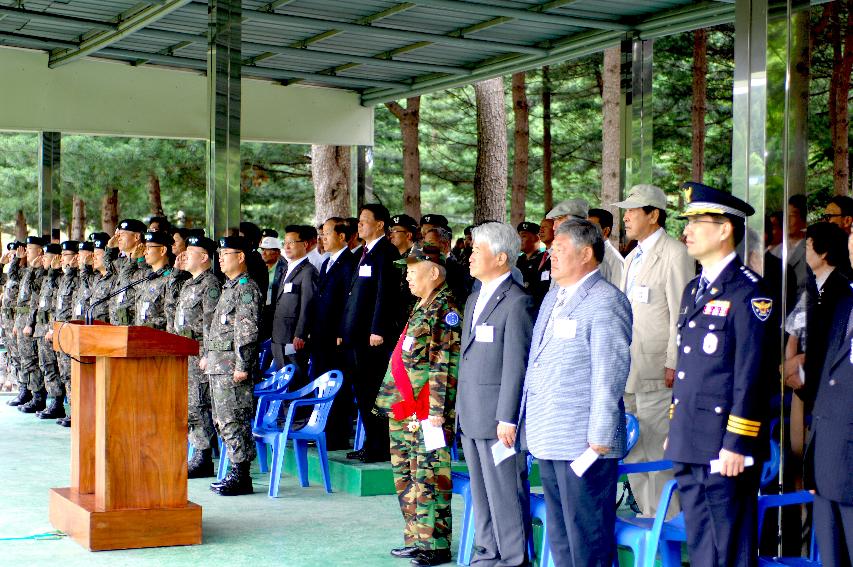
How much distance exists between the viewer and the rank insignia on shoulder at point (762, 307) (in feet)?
13.3

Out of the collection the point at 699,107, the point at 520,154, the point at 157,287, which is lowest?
the point at 157,287

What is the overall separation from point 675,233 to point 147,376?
21869 mm

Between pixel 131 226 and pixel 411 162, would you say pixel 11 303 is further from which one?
pixel 411 162

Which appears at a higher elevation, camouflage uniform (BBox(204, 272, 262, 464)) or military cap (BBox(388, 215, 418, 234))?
military cap (BBox(388, 215, 418, 234))

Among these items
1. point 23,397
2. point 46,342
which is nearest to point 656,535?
point 46,342

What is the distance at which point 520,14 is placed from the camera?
9.45 metres

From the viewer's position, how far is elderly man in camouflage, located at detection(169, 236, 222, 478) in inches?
313

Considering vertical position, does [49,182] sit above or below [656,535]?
above

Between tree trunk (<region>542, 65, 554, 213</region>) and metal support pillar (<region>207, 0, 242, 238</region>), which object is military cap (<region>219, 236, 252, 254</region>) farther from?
tree trunk (<region>542, 65, 554, 213</region>)

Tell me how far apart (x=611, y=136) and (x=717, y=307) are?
11726mm

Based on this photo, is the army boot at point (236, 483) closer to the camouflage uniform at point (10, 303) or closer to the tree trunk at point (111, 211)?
the camouflage uniform at point (10, 303)

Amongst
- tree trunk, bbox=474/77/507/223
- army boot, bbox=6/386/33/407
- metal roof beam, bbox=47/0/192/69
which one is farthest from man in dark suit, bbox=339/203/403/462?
tree trunk, bbox=474/77/507/223

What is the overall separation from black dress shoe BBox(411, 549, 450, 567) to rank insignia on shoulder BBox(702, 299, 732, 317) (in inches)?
84.1

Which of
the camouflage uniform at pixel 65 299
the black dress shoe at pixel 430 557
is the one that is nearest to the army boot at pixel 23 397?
the camouflage uniform at pixel 65 299
